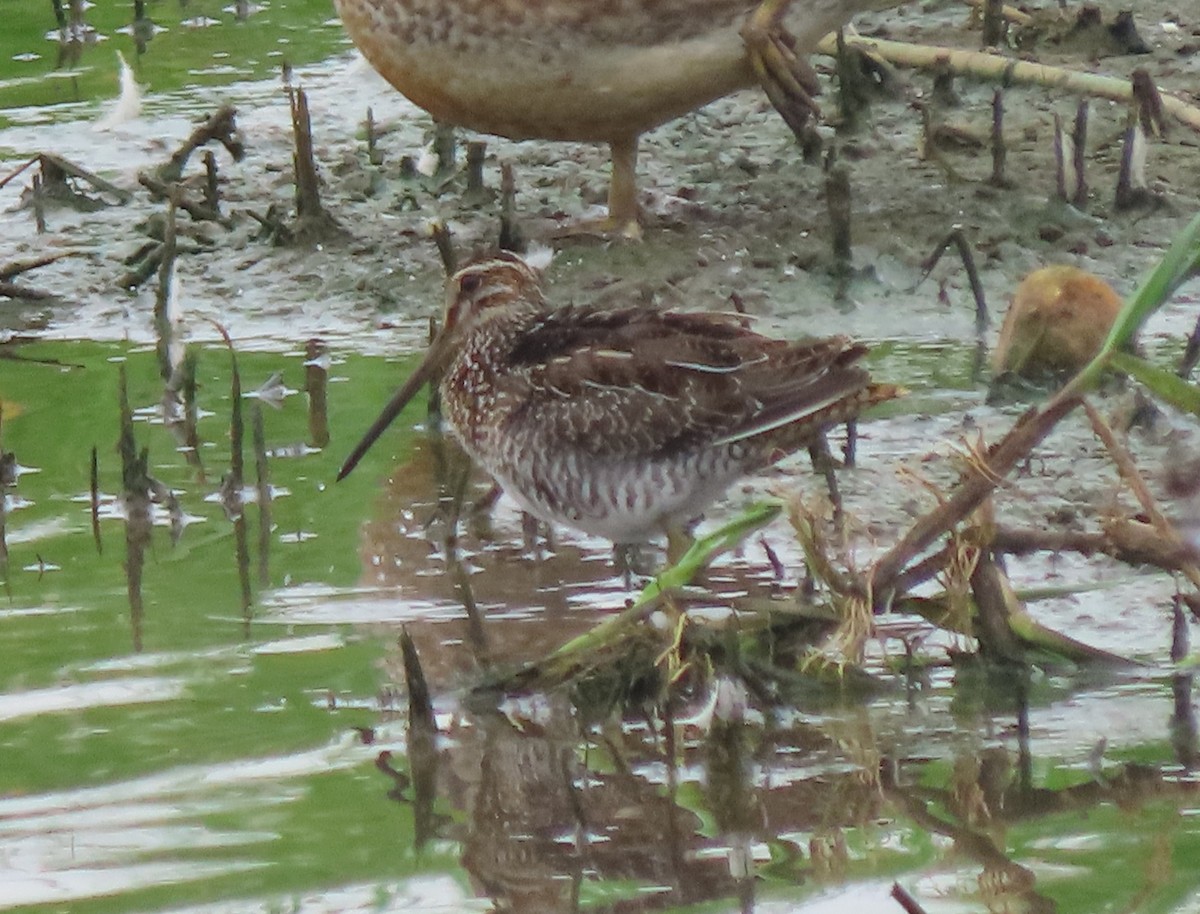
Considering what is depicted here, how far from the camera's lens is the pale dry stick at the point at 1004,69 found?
7660 millimetres

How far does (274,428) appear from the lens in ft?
20.3

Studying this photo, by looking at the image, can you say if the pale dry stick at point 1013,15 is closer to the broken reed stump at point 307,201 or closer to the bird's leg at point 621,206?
the bird's leg at point 621,206

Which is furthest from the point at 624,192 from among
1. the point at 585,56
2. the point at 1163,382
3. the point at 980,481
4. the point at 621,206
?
the point at 1163,382

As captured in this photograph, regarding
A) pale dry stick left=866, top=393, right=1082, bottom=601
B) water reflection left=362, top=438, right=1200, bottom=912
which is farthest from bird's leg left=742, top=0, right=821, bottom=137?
pale dry stick left=866, top=393, right=1082, bottom=601

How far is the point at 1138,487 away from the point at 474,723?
46.5 inches

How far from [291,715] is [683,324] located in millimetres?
1205

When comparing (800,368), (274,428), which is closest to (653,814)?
(800,368)

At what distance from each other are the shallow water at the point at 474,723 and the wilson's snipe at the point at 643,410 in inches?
7.6

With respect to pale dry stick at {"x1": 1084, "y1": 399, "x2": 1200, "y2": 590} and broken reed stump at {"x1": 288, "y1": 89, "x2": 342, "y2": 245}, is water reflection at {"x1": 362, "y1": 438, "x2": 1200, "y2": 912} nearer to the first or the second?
pale dry stick at {"x1": 1084, "y1": 399, "x2": 1200, "y2": 590}

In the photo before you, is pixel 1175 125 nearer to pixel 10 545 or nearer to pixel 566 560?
pixel 566 560

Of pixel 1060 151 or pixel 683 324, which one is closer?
pixel 683 324

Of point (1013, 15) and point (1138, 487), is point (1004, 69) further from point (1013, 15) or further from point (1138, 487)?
point (1138, 487)

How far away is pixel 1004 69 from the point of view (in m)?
8.09

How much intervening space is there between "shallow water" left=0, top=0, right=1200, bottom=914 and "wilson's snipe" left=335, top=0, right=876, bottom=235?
895mm
